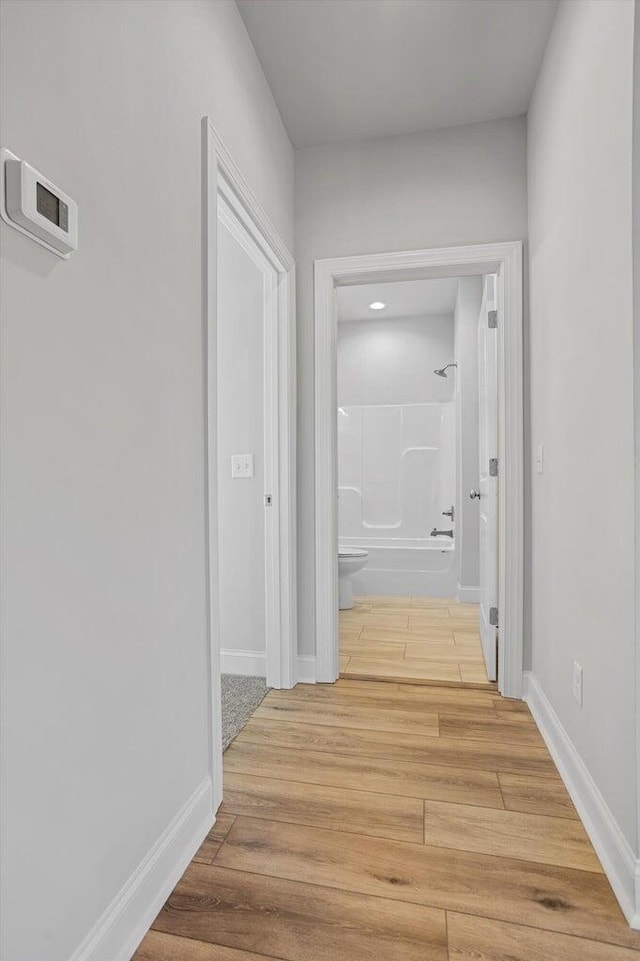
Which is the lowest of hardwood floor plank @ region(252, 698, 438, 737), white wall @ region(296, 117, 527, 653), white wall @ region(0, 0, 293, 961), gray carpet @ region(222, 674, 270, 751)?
hardwood floor plank @ region(252, 698, 438, 737)

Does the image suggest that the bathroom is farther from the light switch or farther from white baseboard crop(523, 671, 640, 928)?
white baseboard crop(523, 671, 640, 928)

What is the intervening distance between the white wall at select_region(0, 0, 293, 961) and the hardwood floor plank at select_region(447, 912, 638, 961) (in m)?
0.72

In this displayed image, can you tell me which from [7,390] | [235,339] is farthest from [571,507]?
[235,339]

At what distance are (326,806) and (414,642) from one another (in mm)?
1729

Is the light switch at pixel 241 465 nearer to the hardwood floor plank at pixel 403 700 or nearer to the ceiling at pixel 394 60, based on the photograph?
the hardwood floor plank at pixel 403 700

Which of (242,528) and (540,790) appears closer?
(540,790)

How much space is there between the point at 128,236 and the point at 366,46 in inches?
62.4

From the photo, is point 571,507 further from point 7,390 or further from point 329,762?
point 7,390

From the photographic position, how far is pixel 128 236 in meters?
1.18

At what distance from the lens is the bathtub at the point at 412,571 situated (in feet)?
15.2

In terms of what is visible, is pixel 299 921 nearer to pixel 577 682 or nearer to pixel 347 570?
pixel 577 682

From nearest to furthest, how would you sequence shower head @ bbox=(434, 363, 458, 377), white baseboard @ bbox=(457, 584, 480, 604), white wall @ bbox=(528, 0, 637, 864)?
white wall @ bbox=(528, 0, 637, 864) < white baseboard @ bbox=(457, 584, 480, 604) < shower head @ bbox=(434, 363, 458, 377)

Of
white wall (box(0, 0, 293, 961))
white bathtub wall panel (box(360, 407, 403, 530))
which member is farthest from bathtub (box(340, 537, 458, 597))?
white wall (box(0, 0, 293, 961))

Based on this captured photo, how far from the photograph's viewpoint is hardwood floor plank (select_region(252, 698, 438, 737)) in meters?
2.15
